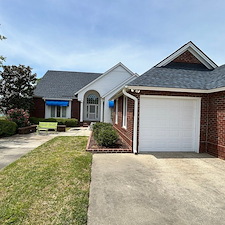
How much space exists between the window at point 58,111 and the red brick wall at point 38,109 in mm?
1231

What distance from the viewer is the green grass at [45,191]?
2855mm

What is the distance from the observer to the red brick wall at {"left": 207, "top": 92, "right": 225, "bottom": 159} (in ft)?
23.1

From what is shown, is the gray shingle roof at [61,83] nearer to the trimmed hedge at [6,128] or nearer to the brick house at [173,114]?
the trimmed hedge at [6,128]

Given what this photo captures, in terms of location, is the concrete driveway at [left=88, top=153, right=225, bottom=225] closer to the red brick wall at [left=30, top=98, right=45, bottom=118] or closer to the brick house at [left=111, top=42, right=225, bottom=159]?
the brick house at [left=111, top=42, right=225, bottom=159]

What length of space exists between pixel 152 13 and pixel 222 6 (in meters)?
3.50

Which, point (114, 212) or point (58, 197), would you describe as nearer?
point (114, 212)

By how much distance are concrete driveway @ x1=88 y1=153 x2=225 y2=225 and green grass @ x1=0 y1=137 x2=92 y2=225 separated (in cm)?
30

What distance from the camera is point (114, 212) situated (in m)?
3.10

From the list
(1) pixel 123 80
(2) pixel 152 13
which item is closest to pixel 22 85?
(1) pixel 123 80

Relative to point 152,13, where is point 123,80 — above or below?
below

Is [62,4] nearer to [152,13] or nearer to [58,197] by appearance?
[152,13]

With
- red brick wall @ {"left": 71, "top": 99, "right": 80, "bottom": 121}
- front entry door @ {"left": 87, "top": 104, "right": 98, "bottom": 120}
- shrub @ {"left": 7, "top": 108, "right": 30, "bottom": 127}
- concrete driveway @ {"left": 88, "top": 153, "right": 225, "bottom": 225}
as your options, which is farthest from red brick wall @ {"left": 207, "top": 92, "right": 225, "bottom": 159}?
front entry door @ {"left": 87, "top": 104, "right": 98, "bottom": 120}

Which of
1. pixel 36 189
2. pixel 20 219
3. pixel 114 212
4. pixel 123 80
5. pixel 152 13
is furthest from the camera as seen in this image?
pixel 123 80

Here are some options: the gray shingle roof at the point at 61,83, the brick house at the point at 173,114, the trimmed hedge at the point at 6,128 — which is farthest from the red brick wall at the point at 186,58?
the gray shingle roof at the point at 61,83
